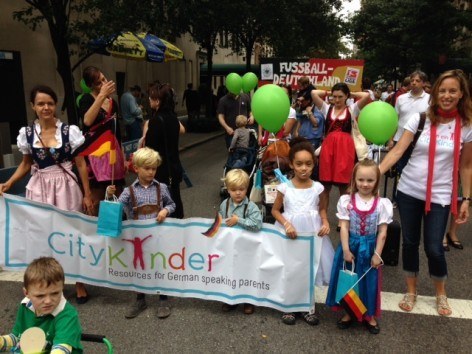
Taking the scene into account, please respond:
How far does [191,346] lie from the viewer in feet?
10.1

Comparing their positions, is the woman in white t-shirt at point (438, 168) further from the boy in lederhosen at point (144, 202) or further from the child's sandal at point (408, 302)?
the boy in lederhosen at point (144, 202)

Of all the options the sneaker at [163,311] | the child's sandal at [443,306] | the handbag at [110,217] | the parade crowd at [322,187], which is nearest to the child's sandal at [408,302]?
the parade crowd at [322,187]

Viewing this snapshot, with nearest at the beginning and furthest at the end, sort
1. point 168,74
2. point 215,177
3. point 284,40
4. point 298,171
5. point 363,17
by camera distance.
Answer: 1. point 298,171
2. point 215,177
3. point 284,40
4. point 168,74
5. point 363,17

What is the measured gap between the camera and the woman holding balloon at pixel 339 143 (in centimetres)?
476

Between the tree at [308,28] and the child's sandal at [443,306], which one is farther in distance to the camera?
the tree at [308,28]

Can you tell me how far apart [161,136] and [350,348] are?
8.19 feet

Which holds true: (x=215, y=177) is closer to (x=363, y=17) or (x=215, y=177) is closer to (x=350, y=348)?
(x=350, y=348)

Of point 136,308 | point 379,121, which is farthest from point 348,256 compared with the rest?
point 136,308

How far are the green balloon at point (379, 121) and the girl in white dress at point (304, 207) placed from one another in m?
0.79

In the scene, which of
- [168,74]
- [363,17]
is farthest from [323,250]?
[363,17]

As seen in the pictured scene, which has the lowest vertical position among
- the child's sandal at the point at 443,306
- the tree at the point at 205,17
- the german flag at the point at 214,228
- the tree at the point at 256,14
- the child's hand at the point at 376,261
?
the child's sandal at the point at 443,306

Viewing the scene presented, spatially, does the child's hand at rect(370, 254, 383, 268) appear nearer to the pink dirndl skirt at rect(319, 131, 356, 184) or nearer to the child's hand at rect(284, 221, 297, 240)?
the child's hand at rect(284, 221, 297, 240)

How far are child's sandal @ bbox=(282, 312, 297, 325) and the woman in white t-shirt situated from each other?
1073 millimetres

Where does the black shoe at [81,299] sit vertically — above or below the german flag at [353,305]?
below
